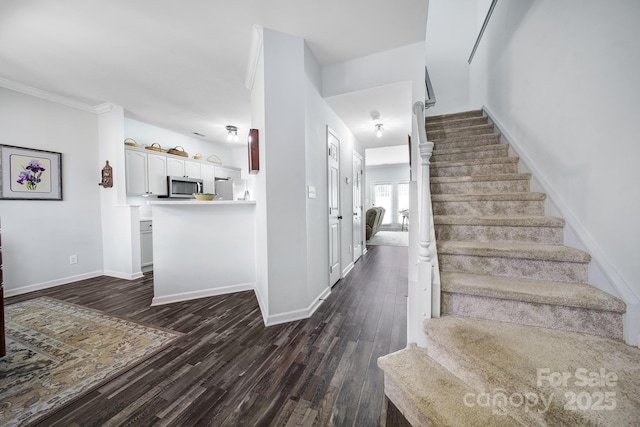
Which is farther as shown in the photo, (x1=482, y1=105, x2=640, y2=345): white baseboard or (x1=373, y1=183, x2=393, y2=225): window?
(x1=373, y1=183, x2=393, y2=225): window

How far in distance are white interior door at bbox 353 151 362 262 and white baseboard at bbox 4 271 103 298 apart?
13.7 feet

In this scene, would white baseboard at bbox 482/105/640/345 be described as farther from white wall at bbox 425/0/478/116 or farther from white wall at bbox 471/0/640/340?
white wall at bbox 425/0/478/116

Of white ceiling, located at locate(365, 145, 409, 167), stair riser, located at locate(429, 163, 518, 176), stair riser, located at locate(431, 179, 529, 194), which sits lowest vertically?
stair riser, located at locate(431, 179, 529, 194)

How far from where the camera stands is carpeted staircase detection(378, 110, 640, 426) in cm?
85

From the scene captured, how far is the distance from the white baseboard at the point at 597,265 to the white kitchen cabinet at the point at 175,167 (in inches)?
211

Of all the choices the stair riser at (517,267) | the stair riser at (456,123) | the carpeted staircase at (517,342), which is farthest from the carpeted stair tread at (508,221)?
the stair riser at (456,123)

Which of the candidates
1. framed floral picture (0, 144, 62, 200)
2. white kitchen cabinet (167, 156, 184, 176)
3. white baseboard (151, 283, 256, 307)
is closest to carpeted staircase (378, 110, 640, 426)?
white baseboard (151, 283, 256, 307)

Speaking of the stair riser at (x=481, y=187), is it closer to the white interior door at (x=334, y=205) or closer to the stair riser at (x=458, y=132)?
the white interior door at (x=334, y=205)

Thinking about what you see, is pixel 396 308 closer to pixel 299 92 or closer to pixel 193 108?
pixel 299 92

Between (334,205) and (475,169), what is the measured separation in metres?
1.64

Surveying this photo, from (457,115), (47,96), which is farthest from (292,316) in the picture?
(47,96)

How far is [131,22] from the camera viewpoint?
6.52 feet

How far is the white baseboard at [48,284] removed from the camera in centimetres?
287

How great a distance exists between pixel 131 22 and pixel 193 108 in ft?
5.88
